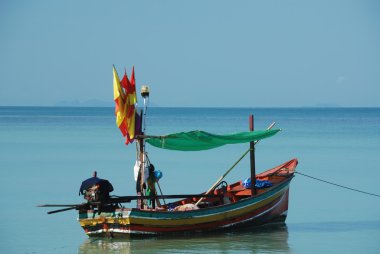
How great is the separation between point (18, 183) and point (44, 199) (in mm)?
4081

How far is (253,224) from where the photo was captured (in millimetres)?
19703

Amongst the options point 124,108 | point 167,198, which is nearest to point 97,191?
point 167,198

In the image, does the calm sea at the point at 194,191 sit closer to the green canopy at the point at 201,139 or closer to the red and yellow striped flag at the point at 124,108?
the green canopy at the point at 201,139

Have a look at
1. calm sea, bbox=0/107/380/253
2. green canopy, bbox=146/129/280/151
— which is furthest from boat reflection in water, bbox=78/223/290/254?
green canopy, bbox=146/129/280/151

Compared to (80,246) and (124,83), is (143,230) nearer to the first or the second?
(80,246)

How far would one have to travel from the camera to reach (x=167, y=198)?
1880 centimetres

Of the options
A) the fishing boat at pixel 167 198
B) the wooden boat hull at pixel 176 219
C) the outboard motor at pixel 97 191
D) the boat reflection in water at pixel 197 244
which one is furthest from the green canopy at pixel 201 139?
the boat reflection in water at pixel 197 244

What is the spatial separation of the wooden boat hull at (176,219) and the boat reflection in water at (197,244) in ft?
0.56

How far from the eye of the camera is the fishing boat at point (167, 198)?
18.0m

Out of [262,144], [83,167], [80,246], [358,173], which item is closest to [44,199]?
[80,246]

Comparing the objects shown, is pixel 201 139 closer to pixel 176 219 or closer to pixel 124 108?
pixel 124 108

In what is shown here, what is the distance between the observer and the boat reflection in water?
17688 mm

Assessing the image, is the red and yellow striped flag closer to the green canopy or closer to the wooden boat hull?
the green canopy

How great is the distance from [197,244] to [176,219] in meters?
0.69
